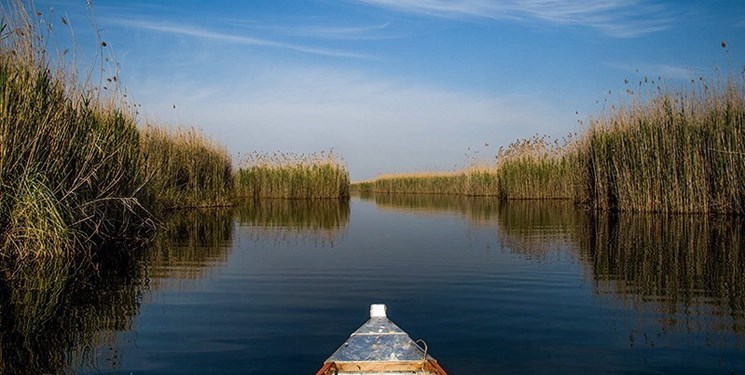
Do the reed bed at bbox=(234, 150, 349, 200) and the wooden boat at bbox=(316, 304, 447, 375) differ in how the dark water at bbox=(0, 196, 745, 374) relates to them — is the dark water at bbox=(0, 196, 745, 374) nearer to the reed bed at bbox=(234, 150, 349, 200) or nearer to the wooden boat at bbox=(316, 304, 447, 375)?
the wooden boat at bbox=(316, 304, 447, 375)

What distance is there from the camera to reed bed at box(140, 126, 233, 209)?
15.5 meters

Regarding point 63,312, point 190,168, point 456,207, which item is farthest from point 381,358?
point 456,207

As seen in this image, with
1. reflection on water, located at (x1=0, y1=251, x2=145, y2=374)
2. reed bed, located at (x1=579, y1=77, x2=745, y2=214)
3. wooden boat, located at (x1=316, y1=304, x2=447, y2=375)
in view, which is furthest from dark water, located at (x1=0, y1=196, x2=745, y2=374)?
reed bed, located at (x1=579, y1=77, x2=745, y2=214)

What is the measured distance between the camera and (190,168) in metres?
17.6

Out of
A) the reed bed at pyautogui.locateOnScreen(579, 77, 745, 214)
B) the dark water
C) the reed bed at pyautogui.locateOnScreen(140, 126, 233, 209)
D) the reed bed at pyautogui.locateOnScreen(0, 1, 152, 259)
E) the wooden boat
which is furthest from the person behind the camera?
the reed bed at pyautogui.locateOnScreen(140, 126, 233, 209)

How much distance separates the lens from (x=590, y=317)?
174 inches

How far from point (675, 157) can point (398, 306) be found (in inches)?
426

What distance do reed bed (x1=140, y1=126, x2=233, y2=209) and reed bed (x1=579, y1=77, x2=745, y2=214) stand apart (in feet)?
38.5

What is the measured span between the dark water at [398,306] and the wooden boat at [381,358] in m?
0.36

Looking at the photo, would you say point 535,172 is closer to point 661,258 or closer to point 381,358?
point 661,258

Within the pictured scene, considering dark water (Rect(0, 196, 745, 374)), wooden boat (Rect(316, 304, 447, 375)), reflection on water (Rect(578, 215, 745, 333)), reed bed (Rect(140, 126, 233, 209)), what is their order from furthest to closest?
reed bed (Rect(140, 126, 233, 209)) → reflection on water (Rect(578, 215, 745, 333)) → dark water (Rect(0, 196, 745, 374)) → wooden boat (Rect(316, 304, 447, 375))

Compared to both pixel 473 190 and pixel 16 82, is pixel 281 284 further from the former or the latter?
pixel 473 190

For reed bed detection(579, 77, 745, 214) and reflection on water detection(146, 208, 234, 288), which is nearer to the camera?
reflection on water detection(146, 208, 234, 288)

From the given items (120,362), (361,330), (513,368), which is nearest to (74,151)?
(120,362)
